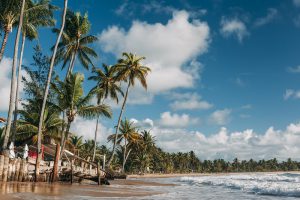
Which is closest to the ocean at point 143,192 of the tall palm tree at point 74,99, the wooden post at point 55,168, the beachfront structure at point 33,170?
the beachfront structure at point 33,170

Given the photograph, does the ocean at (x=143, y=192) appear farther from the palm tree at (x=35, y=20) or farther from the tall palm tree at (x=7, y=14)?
the palm tree at (x=35, y=20)

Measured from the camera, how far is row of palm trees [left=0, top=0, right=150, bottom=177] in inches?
990

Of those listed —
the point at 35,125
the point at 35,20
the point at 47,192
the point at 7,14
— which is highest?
the point at 35,20

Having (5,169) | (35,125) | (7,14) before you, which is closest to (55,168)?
(5,169)

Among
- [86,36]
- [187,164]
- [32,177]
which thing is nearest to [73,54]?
[86,36]

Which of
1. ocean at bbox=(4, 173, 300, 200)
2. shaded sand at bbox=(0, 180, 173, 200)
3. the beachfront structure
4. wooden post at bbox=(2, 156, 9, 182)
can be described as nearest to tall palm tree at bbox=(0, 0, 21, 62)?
the beachfront structure

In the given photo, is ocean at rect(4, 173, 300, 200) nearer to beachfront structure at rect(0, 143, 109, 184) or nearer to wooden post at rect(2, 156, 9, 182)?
wooden post at rect(2, 156, 9, 182)

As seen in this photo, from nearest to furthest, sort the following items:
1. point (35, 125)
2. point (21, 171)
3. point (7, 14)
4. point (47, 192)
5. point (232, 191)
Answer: point (47, 192) → point (21, 171) → point (7, 14) → point (232, 191) → point (35, 125)

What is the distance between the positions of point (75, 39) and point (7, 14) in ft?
36.5

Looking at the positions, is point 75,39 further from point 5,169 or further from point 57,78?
point 5,169

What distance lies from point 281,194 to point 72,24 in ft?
82.0

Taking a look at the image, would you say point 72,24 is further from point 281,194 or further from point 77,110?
point 281,194

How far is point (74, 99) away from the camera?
2781cm

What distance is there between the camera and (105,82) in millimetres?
47656
